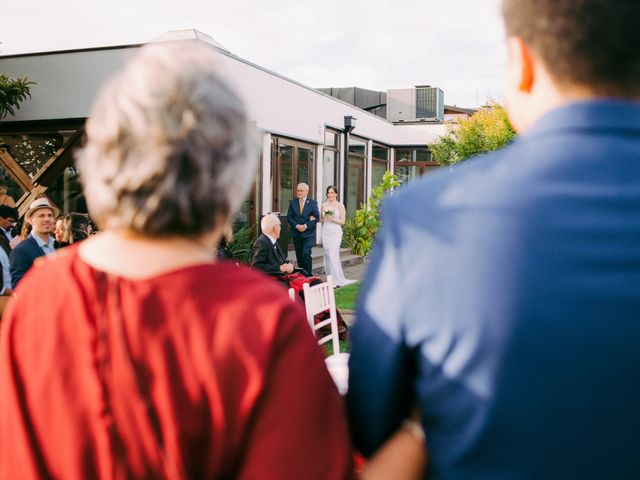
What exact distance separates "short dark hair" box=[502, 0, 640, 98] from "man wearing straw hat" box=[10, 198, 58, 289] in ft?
16.9

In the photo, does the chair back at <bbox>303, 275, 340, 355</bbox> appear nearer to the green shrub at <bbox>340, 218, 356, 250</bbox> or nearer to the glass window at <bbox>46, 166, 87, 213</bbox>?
the glass window at <bbox>46, 166, 87, 213</bbox>

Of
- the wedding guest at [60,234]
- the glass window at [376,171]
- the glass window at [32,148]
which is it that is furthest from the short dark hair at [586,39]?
the glass window at [376,171]

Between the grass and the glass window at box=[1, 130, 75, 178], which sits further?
the glass window at box=[1, 130, 75, 178]

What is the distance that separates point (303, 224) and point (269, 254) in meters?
3.78

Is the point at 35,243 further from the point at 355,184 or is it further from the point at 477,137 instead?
the point at 477,137

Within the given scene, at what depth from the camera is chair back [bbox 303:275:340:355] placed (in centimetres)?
475

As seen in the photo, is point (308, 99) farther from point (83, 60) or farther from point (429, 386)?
point (429, 386)

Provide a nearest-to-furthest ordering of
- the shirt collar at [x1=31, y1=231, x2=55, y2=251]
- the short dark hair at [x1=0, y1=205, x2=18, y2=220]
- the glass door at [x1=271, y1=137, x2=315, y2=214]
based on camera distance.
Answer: the shirt collar at [x1=31, y1=231, x2=55, y2=251], the short dark hair at [x1=0, y1=205, x2=18, y2=220], the glass door at [x1=271, y1=137, x2=315, y2=214]

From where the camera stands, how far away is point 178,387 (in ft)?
2.93

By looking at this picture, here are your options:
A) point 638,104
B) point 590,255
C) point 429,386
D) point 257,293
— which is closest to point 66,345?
point 257,293

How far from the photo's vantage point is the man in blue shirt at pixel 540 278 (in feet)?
2.88

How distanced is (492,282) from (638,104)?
37cm

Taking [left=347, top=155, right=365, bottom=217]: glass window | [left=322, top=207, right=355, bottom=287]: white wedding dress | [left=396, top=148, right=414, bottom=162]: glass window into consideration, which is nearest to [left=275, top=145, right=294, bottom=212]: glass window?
[left=322, top=207, right=355, bottom=287]: white wedding dress

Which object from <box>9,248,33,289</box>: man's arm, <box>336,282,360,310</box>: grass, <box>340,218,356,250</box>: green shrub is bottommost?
<box>336,282,360,310</box>: grass
